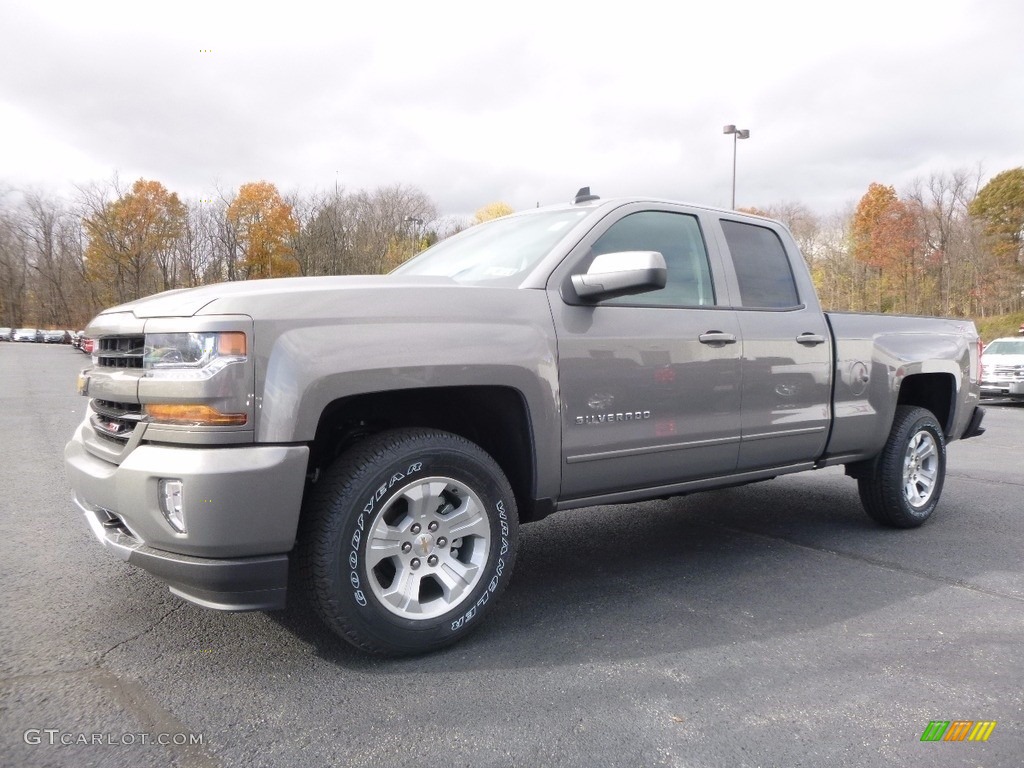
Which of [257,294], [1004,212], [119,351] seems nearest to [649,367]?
[257,294]

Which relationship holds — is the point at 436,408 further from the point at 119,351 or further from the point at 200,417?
the point at 119,351

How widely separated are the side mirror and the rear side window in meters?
1.15

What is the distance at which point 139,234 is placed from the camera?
54.9m

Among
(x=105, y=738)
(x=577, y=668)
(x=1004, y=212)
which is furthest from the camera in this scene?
(x=1004, y=212)

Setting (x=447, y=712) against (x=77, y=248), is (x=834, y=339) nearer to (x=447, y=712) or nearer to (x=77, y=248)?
(x=447, y=712)

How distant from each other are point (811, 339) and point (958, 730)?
2.33 meters

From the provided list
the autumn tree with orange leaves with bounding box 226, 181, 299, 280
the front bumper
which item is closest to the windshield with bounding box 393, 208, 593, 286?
the front bumper

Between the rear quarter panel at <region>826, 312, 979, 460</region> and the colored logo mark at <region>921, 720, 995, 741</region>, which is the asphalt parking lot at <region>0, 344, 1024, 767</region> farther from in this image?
the rear quarter panel at <region>826, 312, 979, 460</region>

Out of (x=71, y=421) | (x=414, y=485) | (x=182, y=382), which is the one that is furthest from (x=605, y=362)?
(x=71, y=421)

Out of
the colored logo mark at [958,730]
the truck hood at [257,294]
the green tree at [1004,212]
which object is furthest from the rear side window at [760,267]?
the green tree at [1004,212]

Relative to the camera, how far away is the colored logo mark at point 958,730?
236 centimetres

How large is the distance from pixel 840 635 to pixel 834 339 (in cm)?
193

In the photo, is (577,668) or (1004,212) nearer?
(577,668)

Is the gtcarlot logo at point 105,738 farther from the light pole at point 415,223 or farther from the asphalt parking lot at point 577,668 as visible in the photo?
the light pole at point 415,223
